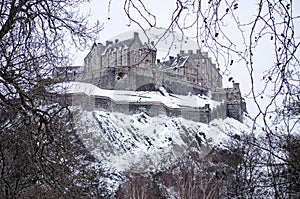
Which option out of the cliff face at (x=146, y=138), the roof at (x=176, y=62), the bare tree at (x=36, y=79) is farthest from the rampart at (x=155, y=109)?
the roof at (x=176, y=62)

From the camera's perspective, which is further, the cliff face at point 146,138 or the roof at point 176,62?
the cliff face at point 146,138

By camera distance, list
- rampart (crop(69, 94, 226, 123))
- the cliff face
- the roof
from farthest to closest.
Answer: rampart (crop(69, 94, 226, 123)) < the cliff face < the roof

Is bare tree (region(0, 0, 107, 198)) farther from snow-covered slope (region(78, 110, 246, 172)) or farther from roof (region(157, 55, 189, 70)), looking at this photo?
snow-covered slope (region(78, 110, 246, 172))

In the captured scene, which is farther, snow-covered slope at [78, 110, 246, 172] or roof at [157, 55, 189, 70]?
snow-covered slope at [78, 110, 246, 172]

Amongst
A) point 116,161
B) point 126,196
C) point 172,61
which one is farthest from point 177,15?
point 116,161

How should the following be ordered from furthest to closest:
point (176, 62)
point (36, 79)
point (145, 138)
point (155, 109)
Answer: point (155, 109), point (145, 138), point (36, 79), point (176, 62)

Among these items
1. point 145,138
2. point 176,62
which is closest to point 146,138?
point 145,138

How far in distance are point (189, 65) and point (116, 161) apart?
806 inches

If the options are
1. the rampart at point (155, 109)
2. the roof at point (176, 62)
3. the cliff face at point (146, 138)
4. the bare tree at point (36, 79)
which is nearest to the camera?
the roof at point (176, 62)

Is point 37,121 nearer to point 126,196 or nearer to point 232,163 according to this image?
point 232,163

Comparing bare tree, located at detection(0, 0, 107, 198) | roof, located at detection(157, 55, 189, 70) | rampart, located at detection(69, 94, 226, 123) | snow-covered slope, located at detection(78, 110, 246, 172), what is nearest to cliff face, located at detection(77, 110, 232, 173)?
snow-covered slope, located at detection(78, 110, 246, 172)

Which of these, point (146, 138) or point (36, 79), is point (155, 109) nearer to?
point (146, 138)

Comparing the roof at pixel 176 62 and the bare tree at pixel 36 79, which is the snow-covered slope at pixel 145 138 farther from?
the roof at pixel 176 62

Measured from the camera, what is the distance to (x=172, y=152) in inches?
923
